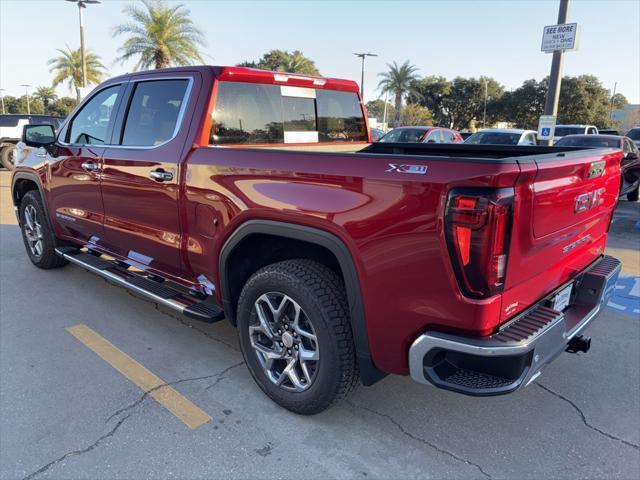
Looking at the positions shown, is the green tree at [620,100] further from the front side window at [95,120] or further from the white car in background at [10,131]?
the front side window at [95,120]

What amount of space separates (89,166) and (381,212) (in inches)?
115

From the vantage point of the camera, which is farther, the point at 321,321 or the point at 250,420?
the point at 250,420

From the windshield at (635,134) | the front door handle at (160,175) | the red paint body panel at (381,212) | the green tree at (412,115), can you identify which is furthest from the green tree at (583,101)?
the front door handle at (160,175)

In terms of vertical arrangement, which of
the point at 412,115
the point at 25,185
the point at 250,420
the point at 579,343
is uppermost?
the point at 412,115

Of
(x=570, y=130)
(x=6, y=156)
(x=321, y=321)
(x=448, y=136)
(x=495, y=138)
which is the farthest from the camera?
(x=570, y=130)

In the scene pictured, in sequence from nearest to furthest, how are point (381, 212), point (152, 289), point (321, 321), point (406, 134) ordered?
point (381, 212) < point (321, 321) < point (152, 289) < point (406, 134)

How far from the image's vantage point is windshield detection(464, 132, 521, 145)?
43.3 ft

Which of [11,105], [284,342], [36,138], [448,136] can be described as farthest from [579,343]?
[11,105]

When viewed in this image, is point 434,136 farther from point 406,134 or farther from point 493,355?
point 493,355

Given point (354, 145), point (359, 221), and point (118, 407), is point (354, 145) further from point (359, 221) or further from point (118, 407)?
point (118, 407)

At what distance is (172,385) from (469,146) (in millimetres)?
2721

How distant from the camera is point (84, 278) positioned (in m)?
5.18

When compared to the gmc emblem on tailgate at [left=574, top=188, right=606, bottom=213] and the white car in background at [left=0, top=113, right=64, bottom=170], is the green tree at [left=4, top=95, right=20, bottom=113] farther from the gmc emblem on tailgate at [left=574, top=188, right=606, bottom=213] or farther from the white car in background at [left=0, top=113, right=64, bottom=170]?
the gmc emblem on tailgate at [left=574, top=188, right=606, bottom=213]

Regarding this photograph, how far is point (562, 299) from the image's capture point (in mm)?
2658
